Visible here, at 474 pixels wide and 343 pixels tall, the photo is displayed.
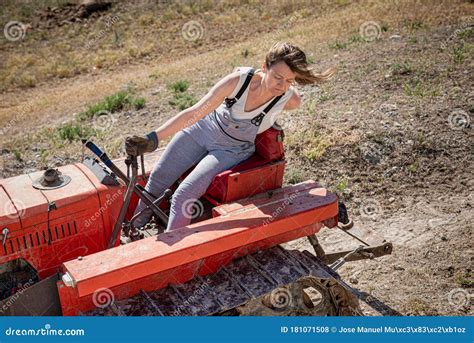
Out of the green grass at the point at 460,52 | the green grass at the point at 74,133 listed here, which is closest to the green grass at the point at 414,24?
the green grass at the point at 460,52

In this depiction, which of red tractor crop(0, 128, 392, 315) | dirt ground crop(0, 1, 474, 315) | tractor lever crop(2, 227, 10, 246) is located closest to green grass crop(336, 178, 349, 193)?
dirt ground crop(0, 1, 474, 315)

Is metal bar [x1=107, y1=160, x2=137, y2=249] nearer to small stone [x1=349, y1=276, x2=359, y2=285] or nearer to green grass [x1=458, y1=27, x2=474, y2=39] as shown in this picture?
small stone [x1=349, y1=276, x2=359, y2=285]

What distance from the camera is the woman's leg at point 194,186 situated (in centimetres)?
442

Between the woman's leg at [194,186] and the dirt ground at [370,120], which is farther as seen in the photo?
the dirt ground at [370,120]

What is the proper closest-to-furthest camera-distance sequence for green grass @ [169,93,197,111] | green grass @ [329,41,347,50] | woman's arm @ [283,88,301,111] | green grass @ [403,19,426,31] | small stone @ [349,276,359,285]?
1. woman's arm @ [283,88,301,111]
2. small stone @ [349,276,359,285]
3. green grass @ [169,93,197,111]
4. green grass @ [329,41,347,50]
5. green grass @ [403,19,426,31]

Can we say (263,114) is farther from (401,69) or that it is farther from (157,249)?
(401,69)

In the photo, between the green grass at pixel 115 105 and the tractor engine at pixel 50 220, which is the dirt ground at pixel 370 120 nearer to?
the green grass at pixel 115 105

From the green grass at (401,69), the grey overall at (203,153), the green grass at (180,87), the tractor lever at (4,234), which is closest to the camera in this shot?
the tractor lever at (4,234)

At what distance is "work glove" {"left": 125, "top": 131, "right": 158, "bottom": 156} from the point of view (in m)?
4.17

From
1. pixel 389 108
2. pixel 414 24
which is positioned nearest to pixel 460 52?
pixel 389 108

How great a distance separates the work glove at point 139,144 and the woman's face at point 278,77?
3.02 ft

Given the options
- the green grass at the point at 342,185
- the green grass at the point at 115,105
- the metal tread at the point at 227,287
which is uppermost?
the metal tread at the point at 227,287

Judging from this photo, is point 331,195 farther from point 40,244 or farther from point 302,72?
point 40,244

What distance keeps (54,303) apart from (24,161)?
4.62 m
